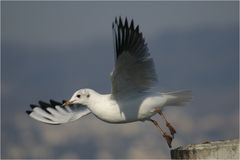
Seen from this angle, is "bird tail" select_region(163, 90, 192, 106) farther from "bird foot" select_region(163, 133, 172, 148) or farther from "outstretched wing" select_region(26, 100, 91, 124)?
"outstretched wing" select_region(26, 100, 91, 124)

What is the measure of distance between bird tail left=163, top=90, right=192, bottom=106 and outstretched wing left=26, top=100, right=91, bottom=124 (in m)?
1.45

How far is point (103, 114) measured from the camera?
654cm

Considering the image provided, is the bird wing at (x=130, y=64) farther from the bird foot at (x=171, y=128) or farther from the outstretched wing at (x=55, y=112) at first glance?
the outstretched wing at (x=55, y=112)

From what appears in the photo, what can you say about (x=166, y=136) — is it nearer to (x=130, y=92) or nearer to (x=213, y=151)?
(x=130, y=92)

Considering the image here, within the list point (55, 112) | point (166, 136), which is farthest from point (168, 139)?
point (55, 112)

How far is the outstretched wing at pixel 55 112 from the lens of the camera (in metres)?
7.88

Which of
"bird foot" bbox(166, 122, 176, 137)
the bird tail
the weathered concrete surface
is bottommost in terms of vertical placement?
"bird foot" bbox(166, 122, 176, 137)

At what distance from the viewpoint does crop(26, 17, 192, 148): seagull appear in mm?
6395

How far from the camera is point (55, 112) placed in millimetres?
8125

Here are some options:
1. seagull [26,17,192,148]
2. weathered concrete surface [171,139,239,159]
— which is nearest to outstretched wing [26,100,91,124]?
seagull [26,17,192,148]

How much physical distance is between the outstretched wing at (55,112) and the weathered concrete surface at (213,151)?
342 centimetres

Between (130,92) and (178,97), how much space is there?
0.58 m

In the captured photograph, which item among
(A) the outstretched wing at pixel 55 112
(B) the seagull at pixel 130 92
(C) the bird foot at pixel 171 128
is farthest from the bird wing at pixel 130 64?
(A) the outstretched wing at pixel 55 112

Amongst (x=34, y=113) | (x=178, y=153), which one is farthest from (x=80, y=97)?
(x=178, y=153)
